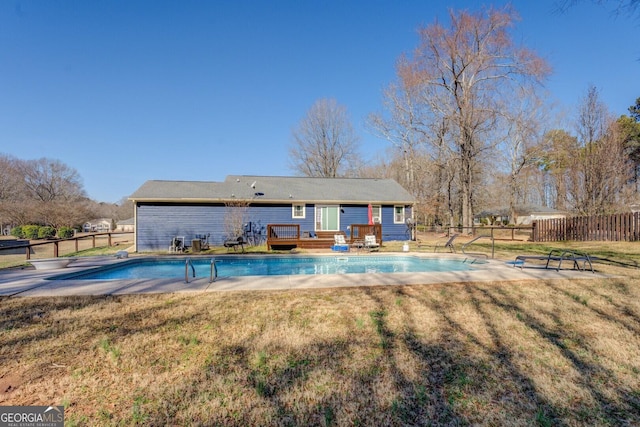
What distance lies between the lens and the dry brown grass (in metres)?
2.44

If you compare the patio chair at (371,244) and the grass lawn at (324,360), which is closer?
the grass lawn at (324,360)

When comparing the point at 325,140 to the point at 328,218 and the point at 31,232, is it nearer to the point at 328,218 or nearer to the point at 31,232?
the point at 328,218

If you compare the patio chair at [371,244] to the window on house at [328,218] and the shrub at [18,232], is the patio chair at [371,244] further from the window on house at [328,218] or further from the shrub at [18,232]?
the shrub at [18,232]

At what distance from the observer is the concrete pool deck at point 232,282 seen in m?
5.71

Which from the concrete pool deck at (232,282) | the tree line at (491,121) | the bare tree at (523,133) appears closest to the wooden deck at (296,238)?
the concrete pool deck at (232,282)

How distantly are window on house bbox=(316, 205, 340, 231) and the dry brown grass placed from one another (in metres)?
12.3

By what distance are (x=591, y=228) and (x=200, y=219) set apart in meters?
20.3

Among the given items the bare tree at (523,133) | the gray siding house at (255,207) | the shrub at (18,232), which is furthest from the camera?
the shrub at (18,232)

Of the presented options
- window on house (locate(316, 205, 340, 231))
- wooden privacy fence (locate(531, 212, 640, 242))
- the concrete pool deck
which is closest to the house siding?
window on house (locate(316, 205, 340, 231))

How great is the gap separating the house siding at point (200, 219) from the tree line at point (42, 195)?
20175mm

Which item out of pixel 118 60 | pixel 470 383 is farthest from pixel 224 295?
pixel 118 60

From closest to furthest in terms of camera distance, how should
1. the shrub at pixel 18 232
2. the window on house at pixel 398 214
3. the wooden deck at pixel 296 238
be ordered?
the wooden deck at pixel 296 238, the window on house at pixel 398 214, the shrub at pixel 18 232

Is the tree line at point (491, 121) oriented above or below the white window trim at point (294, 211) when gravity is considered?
above

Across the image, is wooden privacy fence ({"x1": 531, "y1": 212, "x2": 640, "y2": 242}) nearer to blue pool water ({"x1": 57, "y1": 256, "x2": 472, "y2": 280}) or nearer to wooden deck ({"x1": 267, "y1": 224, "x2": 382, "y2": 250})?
wooden deck ({"x1": 267, "y1": 224, "x2": 382, "y2": 250})
